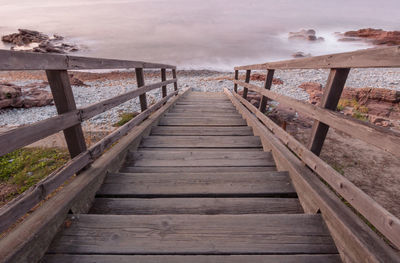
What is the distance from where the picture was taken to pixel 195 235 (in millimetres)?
1341

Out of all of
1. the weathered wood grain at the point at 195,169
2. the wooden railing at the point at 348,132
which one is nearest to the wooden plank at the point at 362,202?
the wooden railing at the point at 348,132

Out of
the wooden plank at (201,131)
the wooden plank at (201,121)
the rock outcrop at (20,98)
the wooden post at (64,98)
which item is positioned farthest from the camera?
the rock outcrop at (20,98)

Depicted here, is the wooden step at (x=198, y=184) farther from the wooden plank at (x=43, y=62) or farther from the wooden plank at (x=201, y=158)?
the wooden plank at (x=43, y=62)

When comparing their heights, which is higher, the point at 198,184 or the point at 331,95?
the point at 331,95

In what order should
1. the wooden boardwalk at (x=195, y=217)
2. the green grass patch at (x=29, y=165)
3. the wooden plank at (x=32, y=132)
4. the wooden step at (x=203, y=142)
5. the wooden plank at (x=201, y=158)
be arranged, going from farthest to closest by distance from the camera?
1. the green grass patch at (x=29, y=165)
2. the wooden step at (x=203, y=142)
3. the wooden plank at (x=201, y=158)
4. the wooden boardwalk at (x=195, y=217)
5. the wooden plank at (x=32, y=132)

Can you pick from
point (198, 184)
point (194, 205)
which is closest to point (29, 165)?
point (198, 184)

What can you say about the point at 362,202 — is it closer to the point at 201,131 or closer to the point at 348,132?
the point at 348,132

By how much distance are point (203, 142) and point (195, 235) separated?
6.03 feet

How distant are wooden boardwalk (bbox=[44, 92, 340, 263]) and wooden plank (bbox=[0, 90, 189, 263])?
0.23ft

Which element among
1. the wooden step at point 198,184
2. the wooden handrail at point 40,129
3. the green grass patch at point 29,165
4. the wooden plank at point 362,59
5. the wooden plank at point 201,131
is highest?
the wooden plank at point 362,59

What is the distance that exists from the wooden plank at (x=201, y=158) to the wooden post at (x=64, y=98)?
31.9 inches

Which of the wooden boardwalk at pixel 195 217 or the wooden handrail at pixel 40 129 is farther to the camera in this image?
the wooden boardwalk at pixel 195 217

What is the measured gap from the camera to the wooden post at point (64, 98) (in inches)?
60.5

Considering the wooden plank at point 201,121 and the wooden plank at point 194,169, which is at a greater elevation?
the wooden plank at point 194,169
